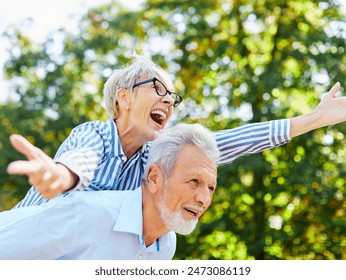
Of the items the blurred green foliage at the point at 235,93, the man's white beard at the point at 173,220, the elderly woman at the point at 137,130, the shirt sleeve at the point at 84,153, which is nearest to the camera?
the shirt sleeve at the point at 84,153

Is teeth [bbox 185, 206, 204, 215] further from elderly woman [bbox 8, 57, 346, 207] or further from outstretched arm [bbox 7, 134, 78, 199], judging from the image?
outstretched arm [bbox 7, 134, 78, 199]

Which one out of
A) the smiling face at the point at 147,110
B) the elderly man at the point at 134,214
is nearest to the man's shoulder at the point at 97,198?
the elderly man at the point at 134,214

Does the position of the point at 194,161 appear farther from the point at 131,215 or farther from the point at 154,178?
the point at 131,215

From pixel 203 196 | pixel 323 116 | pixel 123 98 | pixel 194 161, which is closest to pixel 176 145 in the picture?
pixel 194 161

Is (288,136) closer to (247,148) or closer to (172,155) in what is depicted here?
(247,148)

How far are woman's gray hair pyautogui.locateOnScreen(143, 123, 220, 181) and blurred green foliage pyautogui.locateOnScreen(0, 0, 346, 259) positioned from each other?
695 centimetres

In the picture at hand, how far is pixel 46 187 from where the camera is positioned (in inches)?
87.5

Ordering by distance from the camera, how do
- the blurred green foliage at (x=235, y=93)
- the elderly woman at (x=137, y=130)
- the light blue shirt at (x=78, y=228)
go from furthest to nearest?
1. the blurred green foliage at (x=235, y=93)
2. the elderly woman at (x=137, y=130)
3. the light blue shirt at (x=78, y=228)

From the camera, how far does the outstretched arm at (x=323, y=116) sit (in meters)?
3.06

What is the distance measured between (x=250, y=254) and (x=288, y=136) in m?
6.84

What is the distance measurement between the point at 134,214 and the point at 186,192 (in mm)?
213

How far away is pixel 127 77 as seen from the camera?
3.14 meters

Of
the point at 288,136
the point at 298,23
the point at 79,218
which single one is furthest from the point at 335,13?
the point at 79,218

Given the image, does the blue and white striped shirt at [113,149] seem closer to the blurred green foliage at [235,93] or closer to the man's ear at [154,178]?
the man's ear at [154,178]
